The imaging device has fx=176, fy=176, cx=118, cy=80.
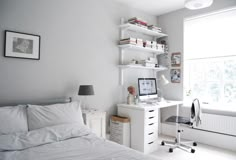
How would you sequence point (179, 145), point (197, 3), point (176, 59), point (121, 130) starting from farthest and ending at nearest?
point (176, 59), point (179, 145), point (121, 130), point (197, 3)

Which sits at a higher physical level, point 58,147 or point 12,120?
point 12,120

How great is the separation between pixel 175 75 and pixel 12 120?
A: 327 centimetres

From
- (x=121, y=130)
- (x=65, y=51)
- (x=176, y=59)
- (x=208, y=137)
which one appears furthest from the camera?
(x=176, y=59)

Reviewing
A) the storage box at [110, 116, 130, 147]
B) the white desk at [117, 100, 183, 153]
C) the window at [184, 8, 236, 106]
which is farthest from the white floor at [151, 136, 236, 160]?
the window at [184, 8, 236, 106]

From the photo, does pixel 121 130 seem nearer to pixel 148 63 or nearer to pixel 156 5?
pixel 148 63

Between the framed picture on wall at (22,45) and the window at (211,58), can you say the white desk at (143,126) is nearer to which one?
the window at (211,58)

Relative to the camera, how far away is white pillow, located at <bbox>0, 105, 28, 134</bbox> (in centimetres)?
179

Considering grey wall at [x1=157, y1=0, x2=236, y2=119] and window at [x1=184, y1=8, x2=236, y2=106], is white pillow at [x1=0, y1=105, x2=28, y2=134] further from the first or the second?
window at [x1=184, y1=8, x2=236, y2=106]

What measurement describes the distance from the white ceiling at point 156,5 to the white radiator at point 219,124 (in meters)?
2.31

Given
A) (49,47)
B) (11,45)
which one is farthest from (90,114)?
(11,45)

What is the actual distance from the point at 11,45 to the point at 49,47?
19.2 inches

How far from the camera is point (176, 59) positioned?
3.98 m

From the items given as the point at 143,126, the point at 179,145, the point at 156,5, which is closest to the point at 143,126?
the point at 143,126

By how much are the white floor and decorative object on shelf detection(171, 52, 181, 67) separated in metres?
1.77
